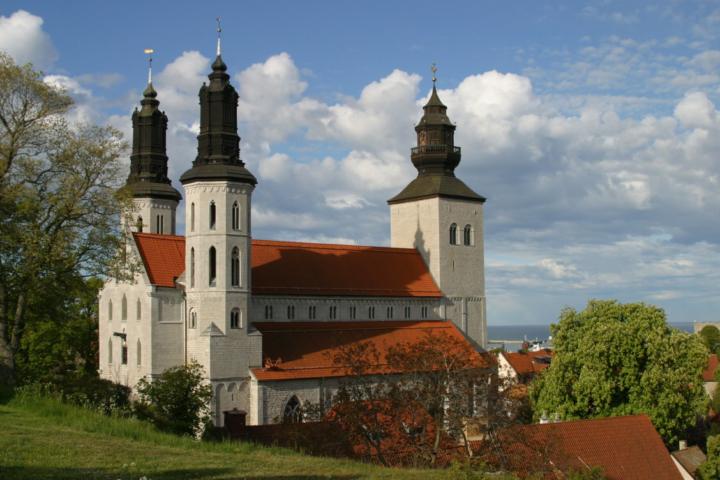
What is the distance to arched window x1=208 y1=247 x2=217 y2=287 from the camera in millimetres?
37156

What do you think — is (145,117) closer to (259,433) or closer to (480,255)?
(480,255)

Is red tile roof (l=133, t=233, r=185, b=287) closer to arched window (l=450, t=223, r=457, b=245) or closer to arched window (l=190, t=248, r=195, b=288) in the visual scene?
arched window (l=190, t=248, r=195, b=288)

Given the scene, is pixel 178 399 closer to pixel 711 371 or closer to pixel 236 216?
pixel 236 216

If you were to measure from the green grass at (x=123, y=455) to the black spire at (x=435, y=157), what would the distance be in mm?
35308

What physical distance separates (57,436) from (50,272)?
1328 centimetres

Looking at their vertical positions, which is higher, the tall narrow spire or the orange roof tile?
the tall narrow spire

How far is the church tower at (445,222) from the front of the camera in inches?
1976

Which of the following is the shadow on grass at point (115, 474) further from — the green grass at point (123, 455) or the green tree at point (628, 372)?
the green tree at point (628, 372)

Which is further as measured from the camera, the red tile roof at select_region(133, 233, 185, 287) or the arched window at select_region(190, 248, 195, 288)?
the red tile roof at select_region(133, 233, 185, 287)

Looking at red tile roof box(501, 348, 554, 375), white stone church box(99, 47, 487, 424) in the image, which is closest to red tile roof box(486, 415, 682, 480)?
white stone church box(99, 47, 487, 424)

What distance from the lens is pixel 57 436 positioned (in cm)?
1527

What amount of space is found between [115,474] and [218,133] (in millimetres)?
27063

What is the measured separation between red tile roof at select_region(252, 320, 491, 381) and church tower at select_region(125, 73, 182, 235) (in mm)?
12542

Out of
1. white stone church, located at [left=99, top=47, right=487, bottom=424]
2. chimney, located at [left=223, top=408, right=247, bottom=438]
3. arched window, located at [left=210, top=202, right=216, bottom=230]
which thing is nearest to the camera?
chimney, located at [left=223, top=408, right=247, bottom=438]
